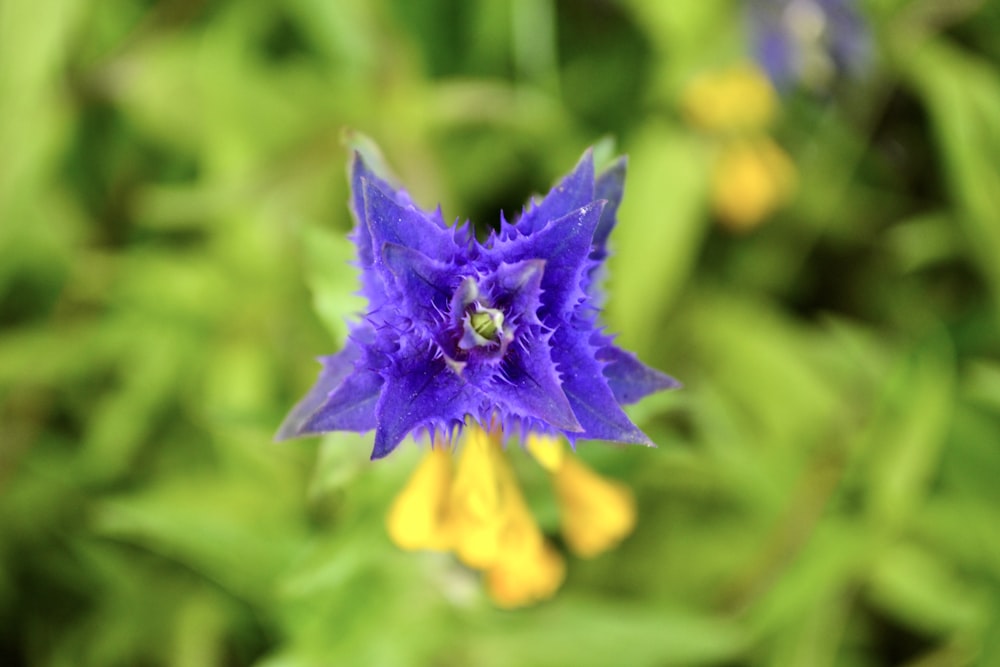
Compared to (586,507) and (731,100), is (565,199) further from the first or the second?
(731,100)

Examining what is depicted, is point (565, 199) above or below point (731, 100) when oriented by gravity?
below

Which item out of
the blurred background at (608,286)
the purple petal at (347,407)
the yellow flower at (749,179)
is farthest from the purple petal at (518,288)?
the yellow flower at (749,179)

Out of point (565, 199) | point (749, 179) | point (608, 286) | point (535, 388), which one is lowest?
point (535, 388)

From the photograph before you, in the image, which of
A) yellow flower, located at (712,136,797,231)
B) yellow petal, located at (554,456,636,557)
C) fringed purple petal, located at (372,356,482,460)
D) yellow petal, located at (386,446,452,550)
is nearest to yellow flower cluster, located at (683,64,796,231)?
yellow flower, located at (712,136,797,231)

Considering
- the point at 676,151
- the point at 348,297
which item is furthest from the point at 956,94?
the point at 348,297

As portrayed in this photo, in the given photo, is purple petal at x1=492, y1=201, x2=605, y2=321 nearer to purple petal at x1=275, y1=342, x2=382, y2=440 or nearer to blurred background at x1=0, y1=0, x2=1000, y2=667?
purple petal at x1=275, y1=342, x2=382, y2=440

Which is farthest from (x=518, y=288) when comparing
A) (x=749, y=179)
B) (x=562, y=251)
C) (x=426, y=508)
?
(x=749, y=179)

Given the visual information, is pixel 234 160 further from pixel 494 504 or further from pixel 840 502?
pixel 840 502
